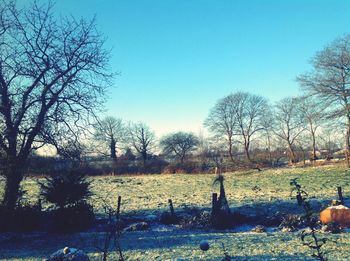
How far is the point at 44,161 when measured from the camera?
2219 cm

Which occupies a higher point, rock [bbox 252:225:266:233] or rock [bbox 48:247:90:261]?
rock [bbox 48:247:90:261]

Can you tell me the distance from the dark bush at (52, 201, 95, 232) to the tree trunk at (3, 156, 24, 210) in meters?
3.03

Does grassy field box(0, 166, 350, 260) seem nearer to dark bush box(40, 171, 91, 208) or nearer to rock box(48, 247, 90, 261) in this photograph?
rock box(48, 247, 90, 261)

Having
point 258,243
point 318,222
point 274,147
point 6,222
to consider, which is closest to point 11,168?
point 6,222

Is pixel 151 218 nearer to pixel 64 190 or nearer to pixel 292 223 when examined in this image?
pixel 64 190

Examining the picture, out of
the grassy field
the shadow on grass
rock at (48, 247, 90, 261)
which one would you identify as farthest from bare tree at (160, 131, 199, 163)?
rock at (48, 247, 90, 261)

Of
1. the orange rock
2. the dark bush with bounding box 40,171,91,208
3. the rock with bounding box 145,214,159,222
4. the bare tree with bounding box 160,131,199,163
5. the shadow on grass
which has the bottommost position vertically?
the shadow on grass

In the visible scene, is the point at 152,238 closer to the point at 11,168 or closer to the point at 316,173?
the point at 11,168

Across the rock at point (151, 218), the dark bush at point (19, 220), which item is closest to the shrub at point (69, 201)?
the dark bush at point (19, 220)

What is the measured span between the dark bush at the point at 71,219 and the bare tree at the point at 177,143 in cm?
6682

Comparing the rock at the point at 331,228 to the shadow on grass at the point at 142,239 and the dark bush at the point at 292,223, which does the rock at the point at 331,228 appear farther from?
the shadow on grass at the point at 142,239

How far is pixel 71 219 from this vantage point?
15.7m

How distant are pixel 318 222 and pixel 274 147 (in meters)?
70.7

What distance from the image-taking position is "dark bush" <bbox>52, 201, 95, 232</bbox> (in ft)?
51.2
